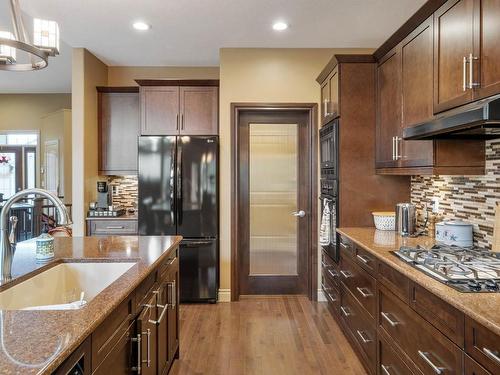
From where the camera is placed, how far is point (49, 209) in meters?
7.38

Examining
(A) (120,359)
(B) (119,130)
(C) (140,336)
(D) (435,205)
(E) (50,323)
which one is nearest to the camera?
(E) (50,323)

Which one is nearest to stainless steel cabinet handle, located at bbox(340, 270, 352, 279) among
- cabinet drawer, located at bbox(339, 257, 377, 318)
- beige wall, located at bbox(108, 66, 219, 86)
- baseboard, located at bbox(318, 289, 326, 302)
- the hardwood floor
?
cabinet drawer, located at bbox(339, 257, 377, 318)

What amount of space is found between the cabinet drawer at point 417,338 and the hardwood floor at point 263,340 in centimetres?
78

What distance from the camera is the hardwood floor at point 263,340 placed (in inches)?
106

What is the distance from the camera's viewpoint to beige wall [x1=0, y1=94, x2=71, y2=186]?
23.2ft

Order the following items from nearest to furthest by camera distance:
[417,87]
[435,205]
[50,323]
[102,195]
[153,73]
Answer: [50,323] < [417,87] < [435,205] < [102,195] < [153,73]

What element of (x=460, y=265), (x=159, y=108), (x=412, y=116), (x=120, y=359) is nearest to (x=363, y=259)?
(x=460, y=265)

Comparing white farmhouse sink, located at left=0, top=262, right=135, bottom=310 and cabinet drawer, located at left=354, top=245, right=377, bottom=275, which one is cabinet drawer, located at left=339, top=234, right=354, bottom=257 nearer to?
cabinet drawer, located at left=354, top=245, right=377, bottom=275

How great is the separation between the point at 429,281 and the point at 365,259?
0.89 meters

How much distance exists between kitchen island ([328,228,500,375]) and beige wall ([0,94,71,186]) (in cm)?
626

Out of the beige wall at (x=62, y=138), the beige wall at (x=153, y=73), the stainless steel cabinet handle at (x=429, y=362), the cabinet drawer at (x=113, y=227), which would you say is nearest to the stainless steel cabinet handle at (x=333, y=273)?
the stainless steel cabinet handle at (x=429, y=362)

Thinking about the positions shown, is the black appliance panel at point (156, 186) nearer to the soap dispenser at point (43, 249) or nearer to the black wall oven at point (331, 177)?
the black wall oven at point (331, 177)

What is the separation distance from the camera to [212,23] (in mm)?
3475

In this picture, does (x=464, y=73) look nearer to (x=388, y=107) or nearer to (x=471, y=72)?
(x=471, y=72)
